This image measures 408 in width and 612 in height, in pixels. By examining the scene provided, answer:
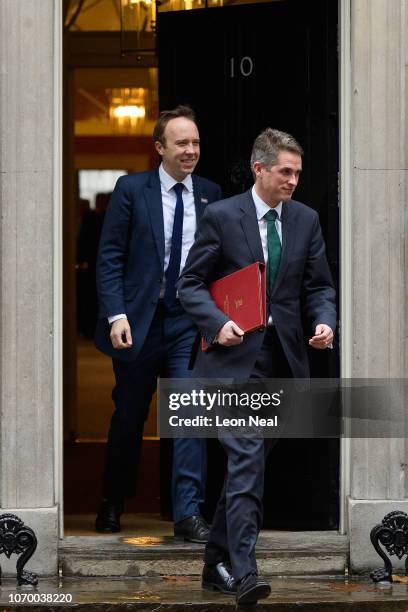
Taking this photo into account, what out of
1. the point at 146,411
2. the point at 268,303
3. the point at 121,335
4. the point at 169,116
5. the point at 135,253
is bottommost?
the point at 146,411

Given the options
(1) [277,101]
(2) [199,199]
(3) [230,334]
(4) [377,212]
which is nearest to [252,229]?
(3) [230,334]

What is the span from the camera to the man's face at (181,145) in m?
7.80

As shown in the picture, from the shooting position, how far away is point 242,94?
8.30 metres

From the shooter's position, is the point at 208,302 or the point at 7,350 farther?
the point at 7,350

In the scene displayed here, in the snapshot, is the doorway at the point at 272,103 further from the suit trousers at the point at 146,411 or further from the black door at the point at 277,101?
the suit trousers at the point at 146,411

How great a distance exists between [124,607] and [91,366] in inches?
435

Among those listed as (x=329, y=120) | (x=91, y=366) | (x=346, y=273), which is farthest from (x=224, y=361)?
(x=91, y=366)

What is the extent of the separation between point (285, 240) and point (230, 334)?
22.9 inches

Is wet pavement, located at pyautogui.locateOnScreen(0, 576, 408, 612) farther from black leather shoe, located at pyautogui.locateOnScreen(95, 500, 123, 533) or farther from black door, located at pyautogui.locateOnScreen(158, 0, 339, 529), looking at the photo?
black door, located at pyautogui.locateOnScreen(158, 0, 339, 529)

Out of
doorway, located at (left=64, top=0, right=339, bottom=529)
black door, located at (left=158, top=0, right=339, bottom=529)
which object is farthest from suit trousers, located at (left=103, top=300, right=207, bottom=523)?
black door, located at (left=158, top=0, right=339, bottom=529)

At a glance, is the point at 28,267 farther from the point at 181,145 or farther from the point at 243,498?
the point at 243,498

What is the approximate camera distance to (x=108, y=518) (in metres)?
8.12

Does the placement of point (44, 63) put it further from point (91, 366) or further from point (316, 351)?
point (91, 366)

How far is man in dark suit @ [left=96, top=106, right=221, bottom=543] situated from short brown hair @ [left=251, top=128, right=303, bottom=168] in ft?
3.36
